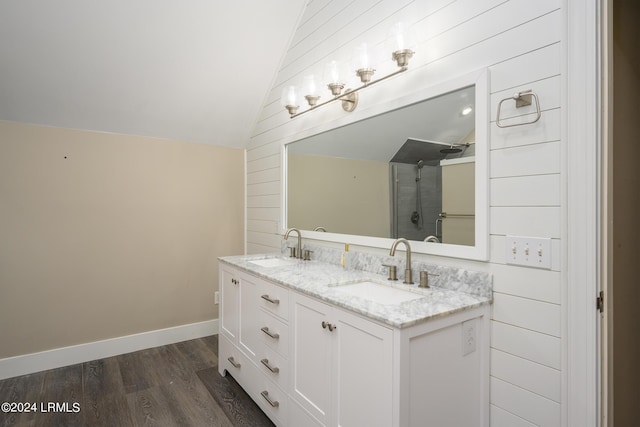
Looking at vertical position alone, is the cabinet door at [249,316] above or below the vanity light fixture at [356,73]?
below

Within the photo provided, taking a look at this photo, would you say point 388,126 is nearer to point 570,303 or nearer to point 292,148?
point 292,148

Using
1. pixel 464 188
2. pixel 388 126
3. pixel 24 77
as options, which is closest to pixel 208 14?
pixel 24 77

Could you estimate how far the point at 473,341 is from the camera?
54.5 inches

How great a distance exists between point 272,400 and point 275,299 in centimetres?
56

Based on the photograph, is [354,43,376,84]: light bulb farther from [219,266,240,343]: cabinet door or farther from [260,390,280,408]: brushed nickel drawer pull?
[260,390,280,408]: brushed nickel drawer pull

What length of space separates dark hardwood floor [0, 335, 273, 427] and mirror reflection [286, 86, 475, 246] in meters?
1.27

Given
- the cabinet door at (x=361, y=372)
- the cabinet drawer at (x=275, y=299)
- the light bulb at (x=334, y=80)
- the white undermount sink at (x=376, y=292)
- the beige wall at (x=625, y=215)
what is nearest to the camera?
the cabinet door at (x=361, y=372)

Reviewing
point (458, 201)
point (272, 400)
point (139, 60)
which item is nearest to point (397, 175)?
point (458, 201)

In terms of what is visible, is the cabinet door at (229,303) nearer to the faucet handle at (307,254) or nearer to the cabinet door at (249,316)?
the cabinet door at (249,316)

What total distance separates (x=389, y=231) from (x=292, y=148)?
3.95 ft

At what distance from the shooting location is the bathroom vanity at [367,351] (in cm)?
119

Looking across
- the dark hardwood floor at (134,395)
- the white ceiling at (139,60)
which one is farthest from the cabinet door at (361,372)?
the white ceiling at (139,60)

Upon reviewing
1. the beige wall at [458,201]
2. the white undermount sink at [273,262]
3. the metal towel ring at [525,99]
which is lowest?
the white undermount sink at [273,262]

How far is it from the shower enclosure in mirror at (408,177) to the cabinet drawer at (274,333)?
681mm
